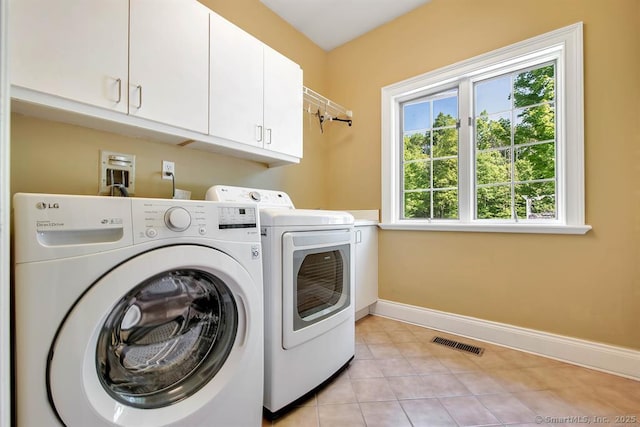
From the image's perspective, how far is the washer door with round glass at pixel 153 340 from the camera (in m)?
0.66

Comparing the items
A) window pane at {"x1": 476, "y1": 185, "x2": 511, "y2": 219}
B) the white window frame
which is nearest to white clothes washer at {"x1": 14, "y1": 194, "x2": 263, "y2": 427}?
the white window frame

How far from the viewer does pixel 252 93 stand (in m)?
1.64

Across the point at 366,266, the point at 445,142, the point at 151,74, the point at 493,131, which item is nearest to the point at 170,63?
the point at 151,74

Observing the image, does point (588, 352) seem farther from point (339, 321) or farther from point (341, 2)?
point (341, 2)

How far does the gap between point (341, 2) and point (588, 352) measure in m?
2.93

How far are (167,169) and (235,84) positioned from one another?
0.64 metres

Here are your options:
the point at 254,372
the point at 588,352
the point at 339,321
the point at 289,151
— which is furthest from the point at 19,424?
the point at 588,352

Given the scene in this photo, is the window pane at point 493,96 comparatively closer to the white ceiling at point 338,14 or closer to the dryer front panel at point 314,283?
the white ceiling at point 338,14

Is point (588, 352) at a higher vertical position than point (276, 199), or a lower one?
lower

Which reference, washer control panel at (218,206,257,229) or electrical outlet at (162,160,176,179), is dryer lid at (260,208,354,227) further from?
electrical outlet at (162,160,176,179)

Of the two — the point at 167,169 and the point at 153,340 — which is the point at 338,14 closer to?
the point at 167,169

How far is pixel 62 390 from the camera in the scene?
2.10 ft

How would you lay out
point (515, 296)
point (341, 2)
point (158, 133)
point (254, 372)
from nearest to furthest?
point (254, 372)
point (158, 133)
point (515, 296)
point (341, 2)

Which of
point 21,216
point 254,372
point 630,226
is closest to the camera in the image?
point 21,216
